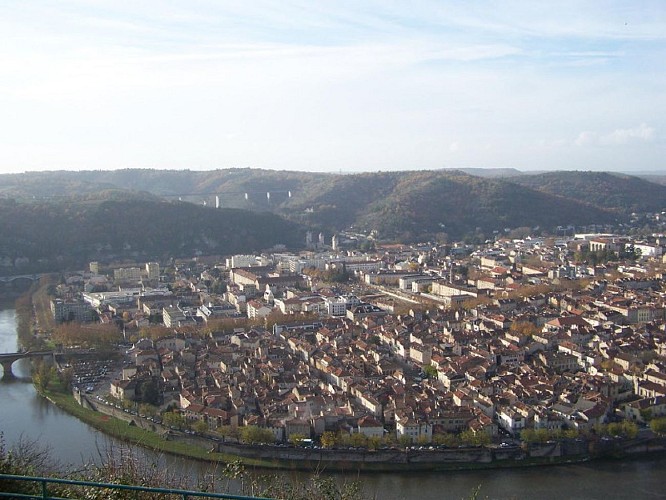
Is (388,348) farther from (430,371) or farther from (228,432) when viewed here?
(228,432)

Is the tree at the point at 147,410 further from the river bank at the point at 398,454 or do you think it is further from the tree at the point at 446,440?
the tree at the point at 446,440

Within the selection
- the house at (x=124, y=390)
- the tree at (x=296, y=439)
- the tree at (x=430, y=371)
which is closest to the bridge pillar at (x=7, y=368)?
the house at (x=124, y=390)

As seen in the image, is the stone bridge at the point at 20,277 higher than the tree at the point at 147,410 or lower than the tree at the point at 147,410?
lower

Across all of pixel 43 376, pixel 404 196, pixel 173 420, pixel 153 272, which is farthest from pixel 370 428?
pixel 404 196

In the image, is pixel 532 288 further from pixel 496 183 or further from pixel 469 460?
pixel 496 183

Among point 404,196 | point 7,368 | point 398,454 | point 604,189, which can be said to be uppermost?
point 604,189
